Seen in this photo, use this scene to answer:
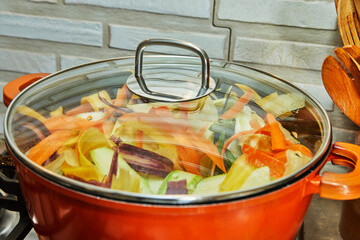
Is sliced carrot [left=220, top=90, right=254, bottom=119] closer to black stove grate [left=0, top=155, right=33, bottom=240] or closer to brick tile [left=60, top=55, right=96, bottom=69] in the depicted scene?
black stove grate [left=0, top=155, right=33, bottom=240]

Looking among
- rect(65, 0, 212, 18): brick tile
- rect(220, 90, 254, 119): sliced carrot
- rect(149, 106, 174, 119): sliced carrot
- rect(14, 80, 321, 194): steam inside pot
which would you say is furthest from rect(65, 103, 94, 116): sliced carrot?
rect(65, 0, 212, 18): brick tile

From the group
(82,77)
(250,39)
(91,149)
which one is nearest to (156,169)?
(91,149)

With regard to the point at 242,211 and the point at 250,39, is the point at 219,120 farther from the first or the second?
the point at 250,39

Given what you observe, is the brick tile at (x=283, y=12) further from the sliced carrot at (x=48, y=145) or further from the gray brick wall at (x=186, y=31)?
the sliced carrot at (x=48, y=145)

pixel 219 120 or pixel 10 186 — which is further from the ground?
pixel 219 120

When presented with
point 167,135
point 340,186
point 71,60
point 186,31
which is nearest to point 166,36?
point 186,31

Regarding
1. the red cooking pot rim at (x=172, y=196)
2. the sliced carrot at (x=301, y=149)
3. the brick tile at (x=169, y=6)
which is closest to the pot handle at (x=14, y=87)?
the red cooking pot rim at (x=172, y=196)

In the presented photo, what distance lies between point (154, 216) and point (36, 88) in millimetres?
379

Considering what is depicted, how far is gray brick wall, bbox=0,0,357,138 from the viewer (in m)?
1.02

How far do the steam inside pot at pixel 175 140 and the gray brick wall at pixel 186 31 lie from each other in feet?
1.06

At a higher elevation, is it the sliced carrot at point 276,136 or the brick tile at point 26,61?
the sliced carrot at point 276,136

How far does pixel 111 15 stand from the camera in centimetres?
111

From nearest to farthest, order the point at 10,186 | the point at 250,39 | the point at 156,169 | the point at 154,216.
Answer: the point at 154,216
the point at 156,169
the point at 10,186
the point at 250,39

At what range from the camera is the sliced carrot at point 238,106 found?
2.32 ft
